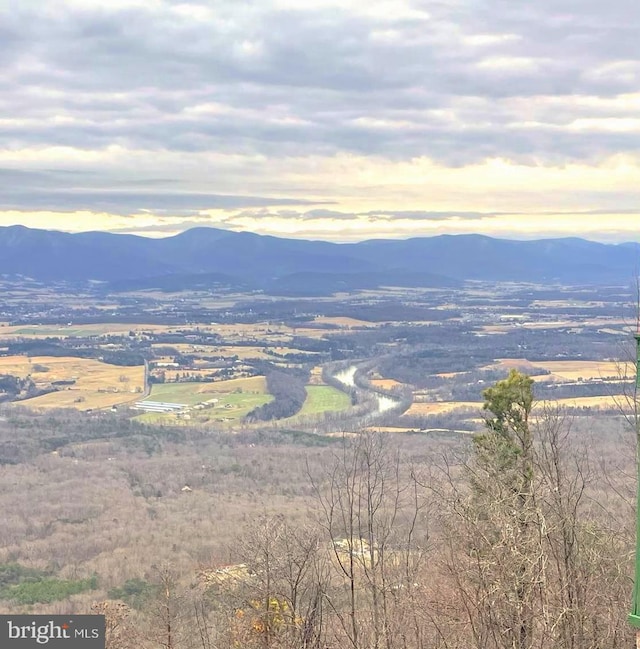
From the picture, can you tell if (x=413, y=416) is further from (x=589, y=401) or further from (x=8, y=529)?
(x=8, y=529)

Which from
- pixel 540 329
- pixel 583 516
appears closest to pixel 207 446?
pixel 583 516

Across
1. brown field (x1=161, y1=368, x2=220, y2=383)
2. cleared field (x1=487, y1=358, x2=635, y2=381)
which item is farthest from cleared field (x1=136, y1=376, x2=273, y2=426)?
cleared field (x1=487, y1=358, x2=635, y2=381)

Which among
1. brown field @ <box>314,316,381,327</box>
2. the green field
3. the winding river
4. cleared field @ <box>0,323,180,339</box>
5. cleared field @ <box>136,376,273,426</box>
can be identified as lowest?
cleared field @ <box>136,376,273,426</box>

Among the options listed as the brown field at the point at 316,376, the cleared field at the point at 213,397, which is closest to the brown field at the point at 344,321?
the brown field at the point at 316,376

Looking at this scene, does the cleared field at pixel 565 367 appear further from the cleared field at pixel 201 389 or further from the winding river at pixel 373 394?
the cleared field at pixel 201 389

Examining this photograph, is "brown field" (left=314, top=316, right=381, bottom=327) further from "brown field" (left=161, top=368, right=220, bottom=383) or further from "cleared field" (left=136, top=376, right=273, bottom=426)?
"cleared field" (left=136, top=376, right=273, bottom=426)

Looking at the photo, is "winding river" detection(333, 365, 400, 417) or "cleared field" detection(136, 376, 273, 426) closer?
"cleared field" detection(136, 376, 273, 426)
